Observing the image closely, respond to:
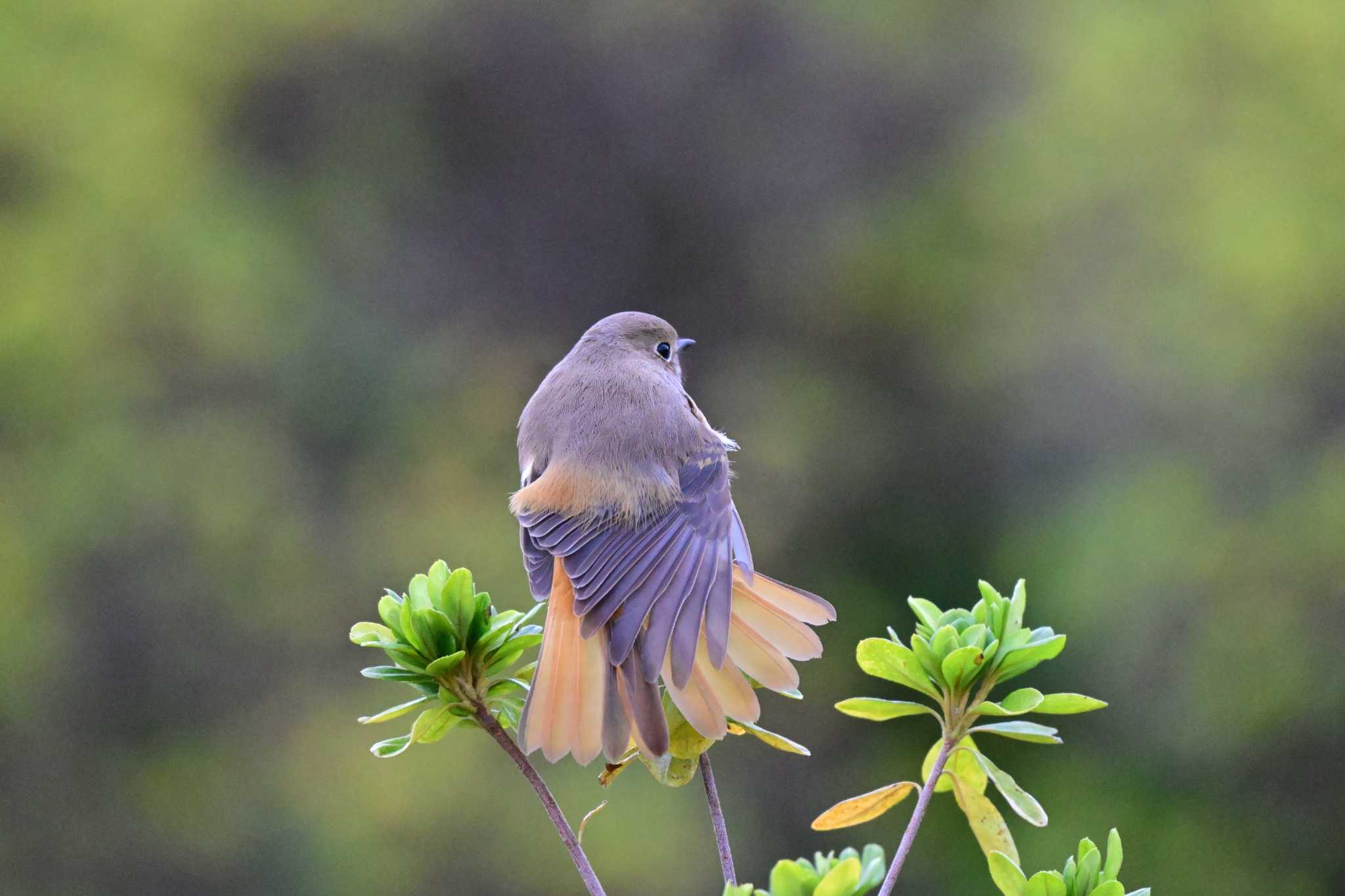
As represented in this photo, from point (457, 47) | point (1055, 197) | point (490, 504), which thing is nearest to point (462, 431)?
point (490, 504)

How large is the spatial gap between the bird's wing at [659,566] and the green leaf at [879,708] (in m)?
0.16

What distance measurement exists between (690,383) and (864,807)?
5.61 metres

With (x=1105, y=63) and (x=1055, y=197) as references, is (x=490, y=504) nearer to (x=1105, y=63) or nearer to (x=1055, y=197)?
(x=1055, y=197)

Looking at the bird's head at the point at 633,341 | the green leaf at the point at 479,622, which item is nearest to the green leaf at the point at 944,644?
the green leaf at the point at 479,622

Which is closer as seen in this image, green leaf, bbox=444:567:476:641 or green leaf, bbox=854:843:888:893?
green leaf, bbox=854:843:888:893

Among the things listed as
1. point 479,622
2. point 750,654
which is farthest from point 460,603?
point 750,654

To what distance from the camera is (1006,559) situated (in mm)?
6723

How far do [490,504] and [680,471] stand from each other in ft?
14.6

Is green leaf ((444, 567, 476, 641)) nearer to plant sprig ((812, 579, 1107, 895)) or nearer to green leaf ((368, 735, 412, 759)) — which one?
green leaf ((368, 735, 412, 759))

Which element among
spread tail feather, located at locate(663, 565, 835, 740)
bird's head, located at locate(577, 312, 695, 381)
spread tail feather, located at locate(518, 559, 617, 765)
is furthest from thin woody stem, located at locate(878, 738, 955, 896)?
bird's head, located at locate(577, 312, 695, 381)

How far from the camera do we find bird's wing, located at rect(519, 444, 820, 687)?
1678mm

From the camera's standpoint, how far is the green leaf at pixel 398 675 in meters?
1.36

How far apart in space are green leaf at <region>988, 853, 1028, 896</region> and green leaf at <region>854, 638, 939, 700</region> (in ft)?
0.66

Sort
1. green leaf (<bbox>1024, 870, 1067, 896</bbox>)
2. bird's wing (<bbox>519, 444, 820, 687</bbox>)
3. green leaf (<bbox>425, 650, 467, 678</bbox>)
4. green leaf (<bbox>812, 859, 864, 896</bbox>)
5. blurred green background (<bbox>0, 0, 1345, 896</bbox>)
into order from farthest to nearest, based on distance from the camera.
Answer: blurred green background (<bbox>0, 0, 1345, 896</bbox>) → bird's wing (<bbox>519, 444, 820, 687</bbox>) → green leaf (<bbox>425, 650, 467, 678</bbox>) → green leaf (<bbox>1024, 870, 1067, 896</bbox>) → green leaf (<bbox>812, 859, 864, 896</bbox>)
